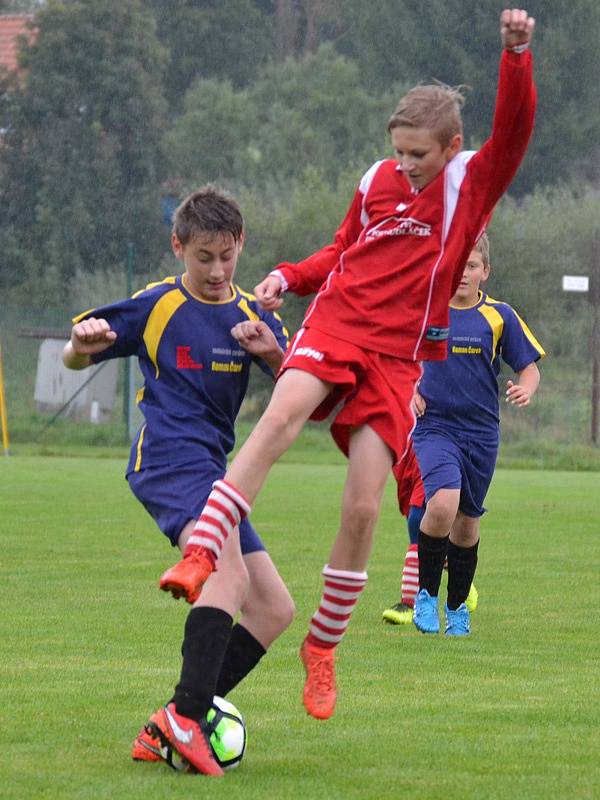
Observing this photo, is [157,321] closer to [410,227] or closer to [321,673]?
[410,227]

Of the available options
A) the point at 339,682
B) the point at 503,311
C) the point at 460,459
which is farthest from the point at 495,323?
the point at 339,682

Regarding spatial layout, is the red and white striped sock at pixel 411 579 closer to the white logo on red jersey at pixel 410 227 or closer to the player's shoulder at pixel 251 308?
the player's shoulder at pixel 251 308

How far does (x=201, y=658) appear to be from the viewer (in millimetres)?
4812

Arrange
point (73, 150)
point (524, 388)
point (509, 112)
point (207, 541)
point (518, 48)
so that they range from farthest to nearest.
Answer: point (73, 150)
point (524, 388)
point (509, 112)
point (518, 48)
point (207, 541)

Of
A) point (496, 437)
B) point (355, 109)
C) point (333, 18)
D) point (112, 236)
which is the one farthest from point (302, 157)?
point (496, 437)

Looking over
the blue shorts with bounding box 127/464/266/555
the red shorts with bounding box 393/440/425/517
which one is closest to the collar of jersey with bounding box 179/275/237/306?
the blue shorts with bounding box 127/464/266/555

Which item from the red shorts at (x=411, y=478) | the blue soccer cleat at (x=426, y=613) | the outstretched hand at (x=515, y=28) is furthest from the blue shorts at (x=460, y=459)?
the outstretched hand at (x=515, y=28)

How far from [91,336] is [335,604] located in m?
1.10

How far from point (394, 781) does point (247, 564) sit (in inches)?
33.8

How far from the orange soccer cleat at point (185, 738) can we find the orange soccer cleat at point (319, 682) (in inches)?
16.0

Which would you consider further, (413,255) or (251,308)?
(251,308)

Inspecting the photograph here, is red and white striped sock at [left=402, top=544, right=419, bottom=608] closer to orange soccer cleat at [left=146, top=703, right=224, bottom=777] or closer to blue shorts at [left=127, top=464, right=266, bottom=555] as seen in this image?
blue shorts at [left=127, top=464, right=266, bottom=555]

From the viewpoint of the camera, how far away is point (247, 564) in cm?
520

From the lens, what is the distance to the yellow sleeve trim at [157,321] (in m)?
5.33
